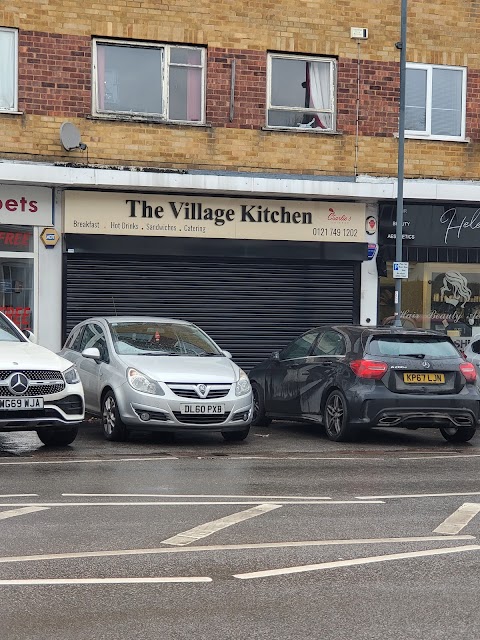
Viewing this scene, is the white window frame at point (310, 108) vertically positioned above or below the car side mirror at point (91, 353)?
above

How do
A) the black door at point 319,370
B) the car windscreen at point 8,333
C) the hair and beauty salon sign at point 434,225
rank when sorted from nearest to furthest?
the car windscreen at point 8,333
the black door at point 319,370
the hair and beauty salon sign at point 434,225

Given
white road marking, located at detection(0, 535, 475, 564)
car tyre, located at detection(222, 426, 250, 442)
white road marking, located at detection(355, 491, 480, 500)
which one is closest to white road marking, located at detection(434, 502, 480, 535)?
white road marking, located at detection(0, 535, 475, 564)

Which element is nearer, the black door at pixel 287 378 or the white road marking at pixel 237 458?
the white road marking at pixel 237 458

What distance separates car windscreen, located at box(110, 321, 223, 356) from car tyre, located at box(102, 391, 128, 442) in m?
0.65

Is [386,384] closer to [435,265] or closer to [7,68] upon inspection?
[435,265]

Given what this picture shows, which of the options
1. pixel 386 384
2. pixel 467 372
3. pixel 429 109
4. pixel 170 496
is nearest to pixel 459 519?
pixel 170 496

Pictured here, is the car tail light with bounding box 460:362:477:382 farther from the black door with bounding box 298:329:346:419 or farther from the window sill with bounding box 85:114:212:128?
the window sill with bounding box 85:114:212:128

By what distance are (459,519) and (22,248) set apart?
1411 cm

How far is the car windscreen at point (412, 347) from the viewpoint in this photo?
51.4 ft

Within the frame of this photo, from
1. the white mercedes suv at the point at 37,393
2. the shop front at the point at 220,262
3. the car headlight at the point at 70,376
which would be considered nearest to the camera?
the white mercedes suv at the point at 37,393

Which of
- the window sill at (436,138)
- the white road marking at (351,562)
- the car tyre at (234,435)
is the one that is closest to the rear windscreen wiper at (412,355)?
the car tyre at (234,435)

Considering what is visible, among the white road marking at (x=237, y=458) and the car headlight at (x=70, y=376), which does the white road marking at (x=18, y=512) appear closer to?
the white road marking at (x=237, y=458)

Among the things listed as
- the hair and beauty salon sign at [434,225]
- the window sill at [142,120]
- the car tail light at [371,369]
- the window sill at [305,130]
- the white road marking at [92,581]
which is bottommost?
the white road marking at [92,581]

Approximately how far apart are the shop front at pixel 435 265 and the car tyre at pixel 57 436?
10618 mm
